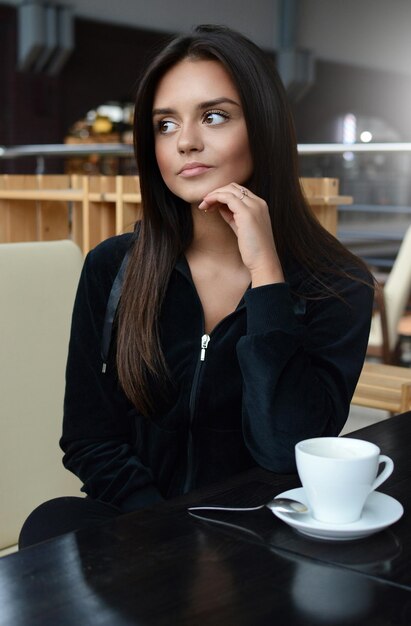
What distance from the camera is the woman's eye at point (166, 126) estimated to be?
1.32 metres

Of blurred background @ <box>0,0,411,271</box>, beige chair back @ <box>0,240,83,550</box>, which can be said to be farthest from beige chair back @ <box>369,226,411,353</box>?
beige chair back @ <box>0,240,83,550</box>

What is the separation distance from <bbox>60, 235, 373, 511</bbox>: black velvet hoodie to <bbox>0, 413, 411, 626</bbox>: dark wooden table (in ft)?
1.08

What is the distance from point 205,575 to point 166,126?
766 mm

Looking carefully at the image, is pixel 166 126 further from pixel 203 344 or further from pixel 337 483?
pixel 337 483

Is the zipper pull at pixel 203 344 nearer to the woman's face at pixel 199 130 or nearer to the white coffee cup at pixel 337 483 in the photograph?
the woman's face at pixel 199 130

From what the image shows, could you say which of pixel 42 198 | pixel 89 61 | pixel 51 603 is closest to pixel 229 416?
pixel 51 603

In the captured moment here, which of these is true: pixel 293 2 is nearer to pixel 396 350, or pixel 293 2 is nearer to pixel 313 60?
pixel 313 60

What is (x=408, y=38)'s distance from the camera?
11.8m

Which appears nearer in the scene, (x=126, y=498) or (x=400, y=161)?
(x=126, y=498)

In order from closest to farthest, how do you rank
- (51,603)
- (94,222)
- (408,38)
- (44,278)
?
(51,603), (44,278), (94,222), (408,38)

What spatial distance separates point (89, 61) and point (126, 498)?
779 centimetres

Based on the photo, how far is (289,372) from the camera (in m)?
1.22

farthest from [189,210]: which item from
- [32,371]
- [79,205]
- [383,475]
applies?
[79,205]

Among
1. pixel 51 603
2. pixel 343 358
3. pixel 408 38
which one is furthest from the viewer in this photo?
pixel 408 38
